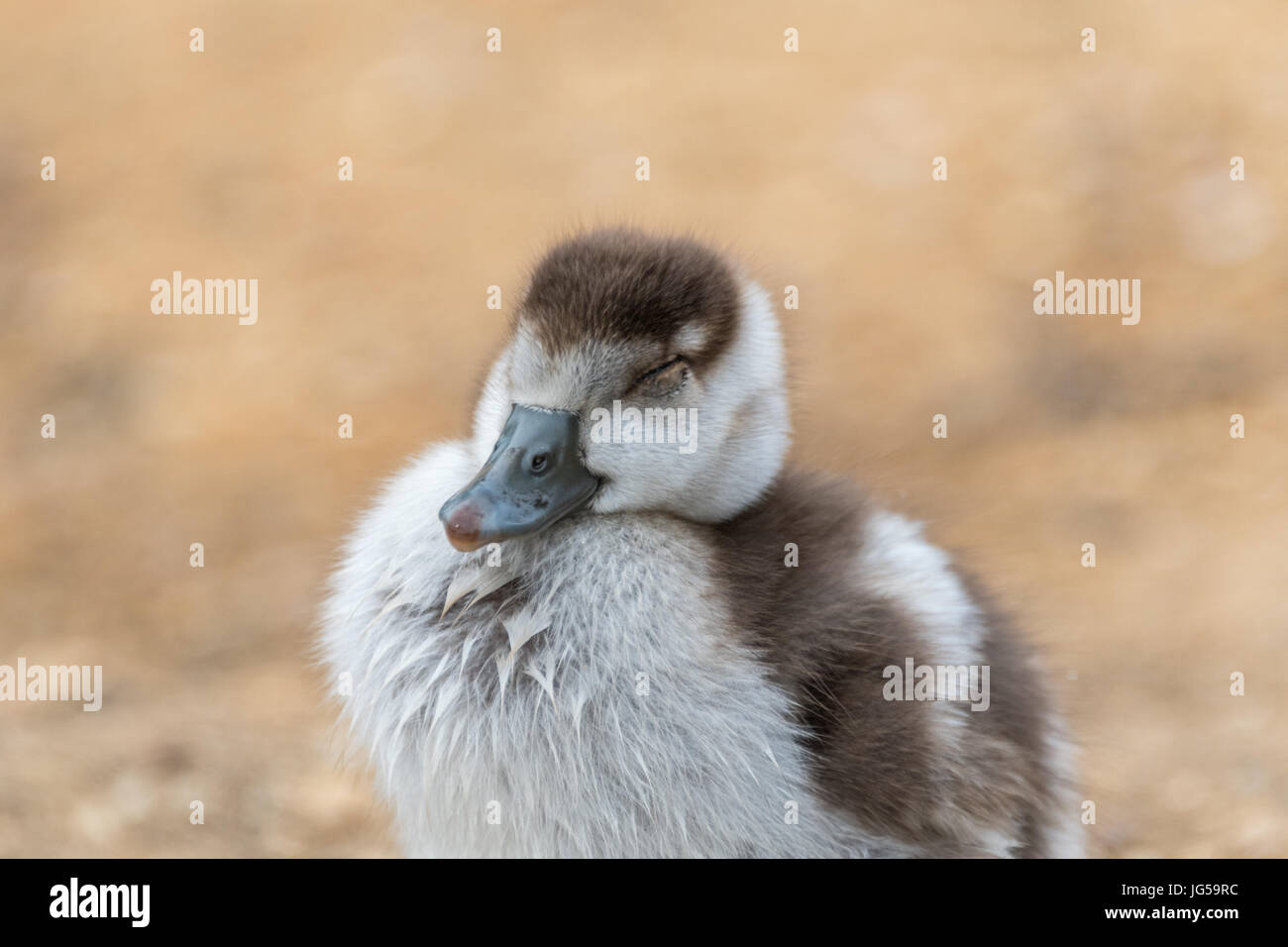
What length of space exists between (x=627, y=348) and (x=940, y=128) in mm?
4791

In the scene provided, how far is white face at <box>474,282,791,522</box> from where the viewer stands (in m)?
2.22

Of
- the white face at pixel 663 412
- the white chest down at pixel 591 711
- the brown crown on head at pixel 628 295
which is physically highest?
the brown crown on head at pixel 628 295

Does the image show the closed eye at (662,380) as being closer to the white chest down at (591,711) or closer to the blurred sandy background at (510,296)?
the white chest down at (591,711)

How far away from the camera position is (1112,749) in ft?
11.3

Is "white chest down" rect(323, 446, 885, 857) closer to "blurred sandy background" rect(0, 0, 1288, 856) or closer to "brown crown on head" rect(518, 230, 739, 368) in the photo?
"brown crown on head" rect(518, 230, 739, 368)

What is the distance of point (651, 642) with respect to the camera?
2.20 meters

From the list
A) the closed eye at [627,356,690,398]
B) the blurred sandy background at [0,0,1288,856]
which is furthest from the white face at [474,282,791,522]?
the blurred sandy background at [0,0,1288,856]

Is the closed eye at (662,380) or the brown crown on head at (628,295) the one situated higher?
the brown crown on head at (628,295)

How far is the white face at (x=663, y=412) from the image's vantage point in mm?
2225

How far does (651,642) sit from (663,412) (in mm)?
332

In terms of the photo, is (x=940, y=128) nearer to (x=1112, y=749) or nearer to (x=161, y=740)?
(x=1112, y=749)

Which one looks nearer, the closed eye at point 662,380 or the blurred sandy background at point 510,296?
the closed eye at point 662,380

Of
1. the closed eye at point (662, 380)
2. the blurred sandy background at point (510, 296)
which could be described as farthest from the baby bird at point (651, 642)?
the blurred sandy background at point (510, 296)

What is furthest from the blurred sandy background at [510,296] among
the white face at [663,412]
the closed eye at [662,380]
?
the closed eye at [662,380]
